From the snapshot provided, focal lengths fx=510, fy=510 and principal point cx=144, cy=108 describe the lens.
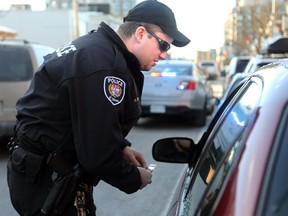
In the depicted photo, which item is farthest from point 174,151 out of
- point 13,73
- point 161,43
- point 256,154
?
point 13,73

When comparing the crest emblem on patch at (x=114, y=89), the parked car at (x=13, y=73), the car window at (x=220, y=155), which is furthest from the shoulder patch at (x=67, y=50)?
the parked car at (x=13, y=73)

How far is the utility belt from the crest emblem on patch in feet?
1.29

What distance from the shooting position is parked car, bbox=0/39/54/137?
25.5ft

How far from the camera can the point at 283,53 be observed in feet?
39.3

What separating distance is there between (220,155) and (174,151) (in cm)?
104

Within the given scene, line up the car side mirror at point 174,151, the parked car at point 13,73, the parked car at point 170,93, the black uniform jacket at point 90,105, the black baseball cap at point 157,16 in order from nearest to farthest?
the black uniform jacket at point 90,105 < the black baseball cap at point 157,16 < the car side mirror at point 174,151 < the parked car at point 13,73 < the parked car at point 170,93

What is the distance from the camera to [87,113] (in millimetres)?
2258

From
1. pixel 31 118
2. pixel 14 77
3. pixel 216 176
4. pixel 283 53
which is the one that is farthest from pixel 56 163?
pixel 283 53

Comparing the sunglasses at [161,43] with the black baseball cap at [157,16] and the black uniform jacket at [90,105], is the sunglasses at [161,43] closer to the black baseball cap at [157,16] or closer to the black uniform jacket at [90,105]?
the black baseball cap at [157,16]

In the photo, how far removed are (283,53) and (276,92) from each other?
10753 millimetres

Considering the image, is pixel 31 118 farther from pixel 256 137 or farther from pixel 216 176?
pixel 256 137

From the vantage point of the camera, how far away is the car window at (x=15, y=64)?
7895mm

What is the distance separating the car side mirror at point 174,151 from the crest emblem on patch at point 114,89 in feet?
2.50

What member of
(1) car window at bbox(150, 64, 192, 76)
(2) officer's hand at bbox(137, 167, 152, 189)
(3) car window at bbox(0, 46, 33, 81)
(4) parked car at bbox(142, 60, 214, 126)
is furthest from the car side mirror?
(1) car window at bbox(150, 64, 192, 76)
